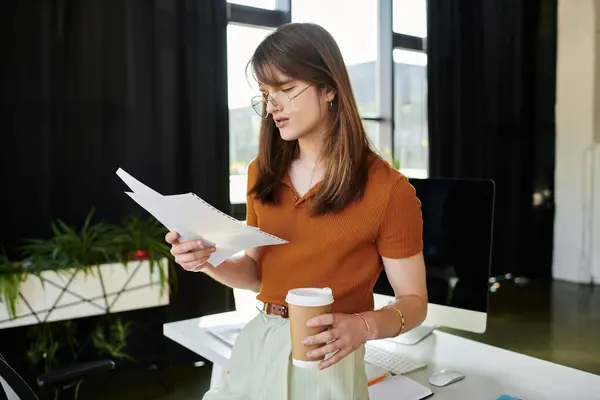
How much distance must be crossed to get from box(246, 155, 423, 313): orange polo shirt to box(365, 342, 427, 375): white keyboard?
1.39 feet

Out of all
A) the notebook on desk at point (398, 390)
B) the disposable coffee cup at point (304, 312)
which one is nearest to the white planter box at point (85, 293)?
the notebook on desk at point (398, 390)

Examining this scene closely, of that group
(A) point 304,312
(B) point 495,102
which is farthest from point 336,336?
(B) point 495,102

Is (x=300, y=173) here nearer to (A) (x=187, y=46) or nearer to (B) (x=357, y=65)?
(A) (x=187, y=46)

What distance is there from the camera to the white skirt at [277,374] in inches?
38.0

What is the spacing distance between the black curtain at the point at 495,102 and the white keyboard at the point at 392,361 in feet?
11.8

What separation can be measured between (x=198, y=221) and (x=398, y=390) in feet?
2.19

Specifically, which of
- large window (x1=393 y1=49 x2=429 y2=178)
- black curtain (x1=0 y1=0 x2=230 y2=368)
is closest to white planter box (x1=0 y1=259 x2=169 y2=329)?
black curtain (x1=0 y1=0 x2=230 y2=368)

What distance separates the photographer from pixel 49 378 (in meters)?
1.49

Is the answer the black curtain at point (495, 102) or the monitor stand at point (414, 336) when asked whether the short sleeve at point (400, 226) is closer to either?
the monitor stand at point (414, 336)

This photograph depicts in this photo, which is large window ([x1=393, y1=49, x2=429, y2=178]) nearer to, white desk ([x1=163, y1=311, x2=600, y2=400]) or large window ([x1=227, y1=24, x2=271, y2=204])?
large window ([x1=227, y1=24, x2=271, y2=204])

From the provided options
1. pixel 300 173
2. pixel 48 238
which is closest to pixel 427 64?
pixel 48 238

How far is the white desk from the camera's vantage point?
1.27 meters

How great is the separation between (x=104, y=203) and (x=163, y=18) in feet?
3.90

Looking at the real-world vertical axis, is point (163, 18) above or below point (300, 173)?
above
